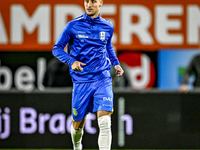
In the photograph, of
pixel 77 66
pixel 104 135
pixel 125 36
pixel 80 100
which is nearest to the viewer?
pixel 77 66

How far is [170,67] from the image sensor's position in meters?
9.14

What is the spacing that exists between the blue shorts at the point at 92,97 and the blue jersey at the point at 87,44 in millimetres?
62

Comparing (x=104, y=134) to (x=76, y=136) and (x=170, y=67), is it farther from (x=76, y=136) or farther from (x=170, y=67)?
(x=170, y=67)

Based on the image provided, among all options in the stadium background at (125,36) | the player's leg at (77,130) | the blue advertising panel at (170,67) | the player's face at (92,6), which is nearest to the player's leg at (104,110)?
the player's leg at (77,130)

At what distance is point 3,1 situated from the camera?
8.88m

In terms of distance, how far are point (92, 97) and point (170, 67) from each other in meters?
5.15

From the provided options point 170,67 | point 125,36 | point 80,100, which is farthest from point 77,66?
point 170,67

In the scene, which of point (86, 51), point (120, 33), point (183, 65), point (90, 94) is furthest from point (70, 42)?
point (183, 65)

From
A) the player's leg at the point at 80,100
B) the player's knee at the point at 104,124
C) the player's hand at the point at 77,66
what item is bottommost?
the player's knee at the point at 104,124

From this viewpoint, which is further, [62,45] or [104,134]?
[62,45]

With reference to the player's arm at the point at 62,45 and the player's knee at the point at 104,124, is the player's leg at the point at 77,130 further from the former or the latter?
the player's arm at the point at 62,45

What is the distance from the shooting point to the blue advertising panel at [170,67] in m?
9.09

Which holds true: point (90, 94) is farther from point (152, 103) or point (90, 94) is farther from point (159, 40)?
point (159, 40)

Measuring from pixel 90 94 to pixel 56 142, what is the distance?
1743 mm
